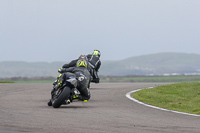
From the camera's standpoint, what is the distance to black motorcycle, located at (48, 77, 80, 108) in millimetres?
14962

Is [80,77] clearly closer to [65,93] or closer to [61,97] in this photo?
[65,93]

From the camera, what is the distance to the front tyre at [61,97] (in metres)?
14.9

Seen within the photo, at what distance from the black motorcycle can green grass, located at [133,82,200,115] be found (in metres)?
2.90

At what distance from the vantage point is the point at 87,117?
12.5 metres

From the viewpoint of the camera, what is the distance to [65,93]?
15.1 metres

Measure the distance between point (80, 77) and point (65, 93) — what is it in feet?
3.44

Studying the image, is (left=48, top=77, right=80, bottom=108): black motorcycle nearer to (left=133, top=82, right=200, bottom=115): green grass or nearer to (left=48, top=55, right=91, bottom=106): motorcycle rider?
(left=48, top=55, right=91, bottom=106): motorcycle rider

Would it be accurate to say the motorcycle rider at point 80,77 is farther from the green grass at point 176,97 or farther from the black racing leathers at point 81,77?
the green grass at point 176,97

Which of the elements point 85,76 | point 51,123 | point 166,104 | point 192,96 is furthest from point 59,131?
point 192,96

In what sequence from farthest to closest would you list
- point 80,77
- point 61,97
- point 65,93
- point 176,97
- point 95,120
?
1. point 176,97
2. point 80,77
3. point 65,93
4. point 61,97
5. point 95,120

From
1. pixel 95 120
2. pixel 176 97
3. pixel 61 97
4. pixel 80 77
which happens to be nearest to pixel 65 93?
pixel 61 97

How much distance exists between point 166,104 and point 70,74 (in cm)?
343

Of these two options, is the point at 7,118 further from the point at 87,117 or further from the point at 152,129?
the point at 152,129

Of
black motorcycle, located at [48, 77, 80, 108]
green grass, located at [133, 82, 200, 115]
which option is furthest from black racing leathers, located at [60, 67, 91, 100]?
green grass, located at [133, 82, 200, 115]
